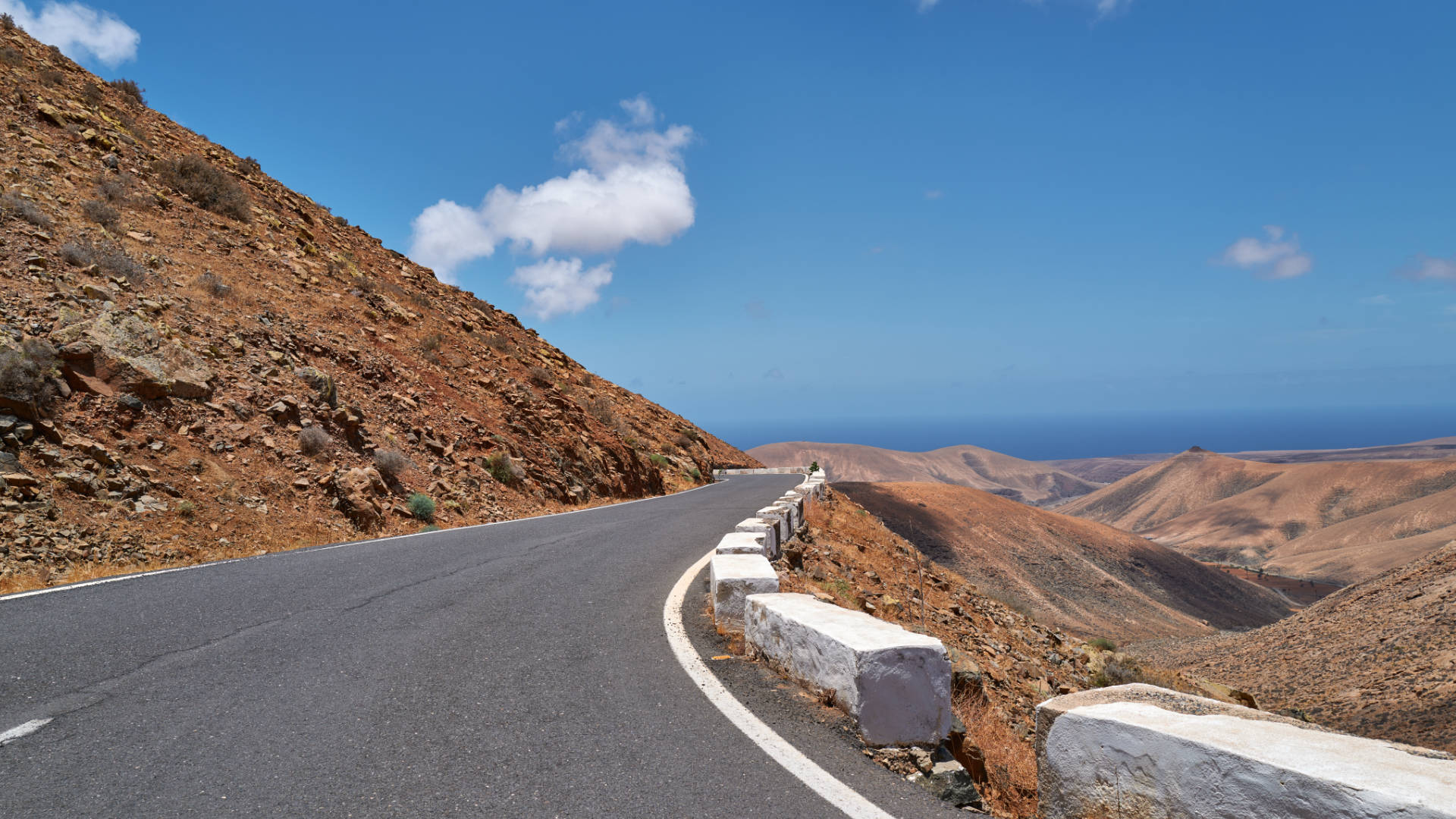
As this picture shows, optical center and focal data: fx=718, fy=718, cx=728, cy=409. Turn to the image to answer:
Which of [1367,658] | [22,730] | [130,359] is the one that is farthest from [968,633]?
[1367,658]

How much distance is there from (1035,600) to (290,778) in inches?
1829

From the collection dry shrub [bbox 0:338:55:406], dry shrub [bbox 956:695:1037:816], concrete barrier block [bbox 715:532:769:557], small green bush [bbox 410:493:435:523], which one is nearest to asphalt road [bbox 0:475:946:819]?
concrete barrier block [bbox 715:532:769:557]

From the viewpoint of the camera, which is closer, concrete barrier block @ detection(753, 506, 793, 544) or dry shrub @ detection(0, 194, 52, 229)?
concrete barrier block @ detection(753, 506, 793, 544)

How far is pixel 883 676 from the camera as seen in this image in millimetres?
4055

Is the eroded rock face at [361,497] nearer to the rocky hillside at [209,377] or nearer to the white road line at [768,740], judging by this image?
the rocky hillside at [209,377]

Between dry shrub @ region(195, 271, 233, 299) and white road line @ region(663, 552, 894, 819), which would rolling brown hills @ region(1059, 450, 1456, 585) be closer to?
white road line @ region(663, 552, 894, 819)

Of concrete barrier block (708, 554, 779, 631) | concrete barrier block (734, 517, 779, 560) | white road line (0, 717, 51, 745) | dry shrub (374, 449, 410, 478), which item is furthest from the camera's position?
dry shrub (374, 449, 410, 478)

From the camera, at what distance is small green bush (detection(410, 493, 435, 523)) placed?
563 inches

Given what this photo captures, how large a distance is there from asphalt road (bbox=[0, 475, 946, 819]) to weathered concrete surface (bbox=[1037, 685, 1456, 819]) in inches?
26.4

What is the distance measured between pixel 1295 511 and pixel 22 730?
5053 inches

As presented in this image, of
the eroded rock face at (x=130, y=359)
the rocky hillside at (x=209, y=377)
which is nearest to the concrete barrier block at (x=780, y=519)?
the rocky hillside at (x=209, y=377)

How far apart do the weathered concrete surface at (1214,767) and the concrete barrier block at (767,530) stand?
5567 mm

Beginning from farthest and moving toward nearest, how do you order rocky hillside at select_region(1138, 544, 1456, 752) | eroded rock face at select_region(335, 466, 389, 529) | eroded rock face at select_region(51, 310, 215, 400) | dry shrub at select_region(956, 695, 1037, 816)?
rocky hillside at select_region(1138, 544, 1456, 752)
eroded rock face at select_region(335, 466, 389, 529)
eroded rock face at select_region(51, 310, 215, 400)
dry shrub at select_region(956, 695, 1037, 816)

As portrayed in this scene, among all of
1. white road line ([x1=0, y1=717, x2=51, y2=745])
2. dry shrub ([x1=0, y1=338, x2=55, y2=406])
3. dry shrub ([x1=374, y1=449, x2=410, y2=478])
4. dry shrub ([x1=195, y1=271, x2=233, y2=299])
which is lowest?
white road line ([x1=0, y1=717, x2=51, y2=745])
